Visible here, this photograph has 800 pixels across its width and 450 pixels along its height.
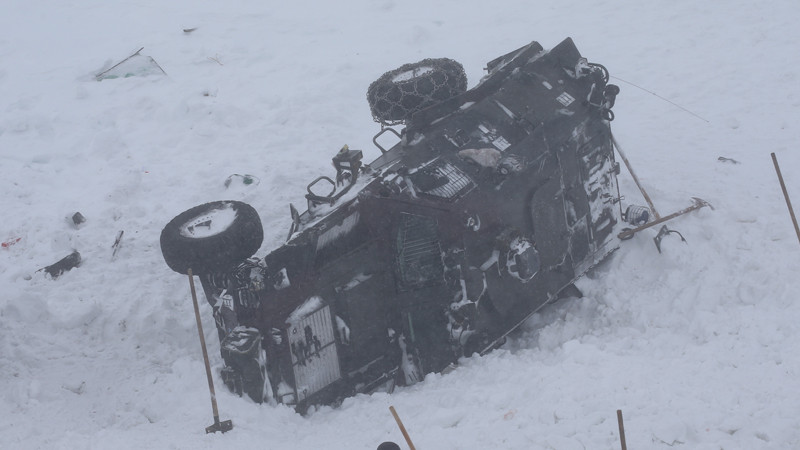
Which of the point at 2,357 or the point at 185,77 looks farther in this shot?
the point at 185,77

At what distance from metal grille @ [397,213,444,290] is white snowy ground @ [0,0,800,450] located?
831 mm

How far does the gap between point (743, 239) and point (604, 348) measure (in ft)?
7.70

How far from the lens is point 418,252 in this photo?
20.3 ft

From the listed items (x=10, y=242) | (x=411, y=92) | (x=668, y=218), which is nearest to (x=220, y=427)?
(x=411, y=92)

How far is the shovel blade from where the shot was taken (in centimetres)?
543

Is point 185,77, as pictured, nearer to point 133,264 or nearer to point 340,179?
point 133,264

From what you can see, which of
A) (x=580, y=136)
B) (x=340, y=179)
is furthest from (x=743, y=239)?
(x=340, y=179)

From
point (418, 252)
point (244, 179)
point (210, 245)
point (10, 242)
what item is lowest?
point (10, 242)

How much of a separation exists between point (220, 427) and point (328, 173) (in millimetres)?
4877

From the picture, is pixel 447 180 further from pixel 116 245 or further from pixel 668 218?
pixel 116 245

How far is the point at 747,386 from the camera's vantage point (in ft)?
17.6

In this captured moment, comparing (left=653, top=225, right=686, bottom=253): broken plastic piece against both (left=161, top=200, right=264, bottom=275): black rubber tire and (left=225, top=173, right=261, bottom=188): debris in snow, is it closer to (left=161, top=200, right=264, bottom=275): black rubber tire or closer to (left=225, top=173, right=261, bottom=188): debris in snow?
(left=161, top=200, right=264, bottom=275): black rubber tire

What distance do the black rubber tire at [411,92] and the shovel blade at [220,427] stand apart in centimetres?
327

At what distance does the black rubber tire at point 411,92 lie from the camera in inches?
283
